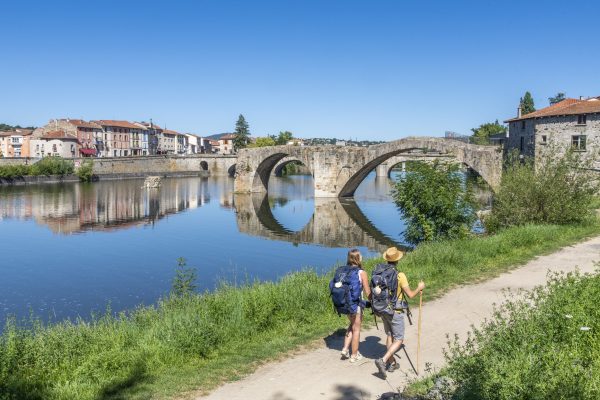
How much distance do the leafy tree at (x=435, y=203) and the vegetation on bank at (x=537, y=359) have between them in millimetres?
11930

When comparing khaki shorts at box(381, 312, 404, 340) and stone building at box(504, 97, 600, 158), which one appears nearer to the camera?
khaki shorts at box(381, 312, 404, 340)

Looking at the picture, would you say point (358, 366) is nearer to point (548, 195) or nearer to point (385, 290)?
point (385, 290)

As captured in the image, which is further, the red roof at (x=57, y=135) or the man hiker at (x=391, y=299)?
the red roof at (x=57, y=135)

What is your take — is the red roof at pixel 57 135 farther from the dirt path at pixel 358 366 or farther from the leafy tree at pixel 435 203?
the dirt path at pixel 358 366

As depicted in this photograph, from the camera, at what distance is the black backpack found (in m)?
8.23

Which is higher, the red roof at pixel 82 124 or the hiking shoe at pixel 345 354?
the red roof at pixel 82 124

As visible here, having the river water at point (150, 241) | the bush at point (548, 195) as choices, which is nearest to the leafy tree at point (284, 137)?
the river water at point (150, 241)

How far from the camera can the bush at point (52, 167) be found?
74.9 m

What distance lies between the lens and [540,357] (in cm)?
670

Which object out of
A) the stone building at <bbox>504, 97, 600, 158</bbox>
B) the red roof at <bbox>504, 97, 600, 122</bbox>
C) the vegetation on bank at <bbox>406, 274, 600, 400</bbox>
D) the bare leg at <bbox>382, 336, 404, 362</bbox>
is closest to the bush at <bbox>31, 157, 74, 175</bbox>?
the stone building at <bbox>504, 97, 600, 158</bbox>

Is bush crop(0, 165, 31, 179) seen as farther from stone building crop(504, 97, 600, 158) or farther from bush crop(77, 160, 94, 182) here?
stone building crop(504, 97, 600, 158)

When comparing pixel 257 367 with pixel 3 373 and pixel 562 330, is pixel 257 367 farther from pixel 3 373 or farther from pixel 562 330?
pixel 562 330

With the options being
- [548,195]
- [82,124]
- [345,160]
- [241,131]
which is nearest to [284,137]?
[241,131]

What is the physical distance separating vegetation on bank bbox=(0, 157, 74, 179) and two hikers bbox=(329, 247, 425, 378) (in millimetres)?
72914
